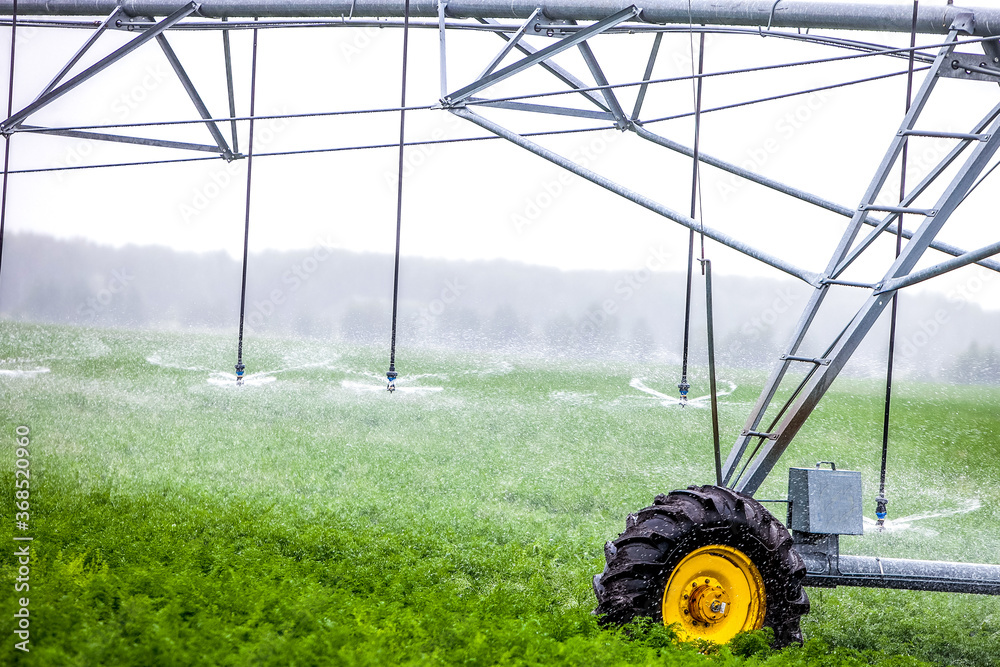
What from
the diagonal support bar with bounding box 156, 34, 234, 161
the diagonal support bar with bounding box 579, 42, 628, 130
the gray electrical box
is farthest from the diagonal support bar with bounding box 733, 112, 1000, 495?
the diagonal support bar with bounding box 156, 34, 234, 161

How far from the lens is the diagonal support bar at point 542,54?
270 inches

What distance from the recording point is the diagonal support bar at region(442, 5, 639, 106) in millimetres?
6863

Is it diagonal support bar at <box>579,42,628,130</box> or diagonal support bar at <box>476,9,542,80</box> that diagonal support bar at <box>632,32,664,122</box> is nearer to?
diagonal support bar at <box>579,42,628,130</box>

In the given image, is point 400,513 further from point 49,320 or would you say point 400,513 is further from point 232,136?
point 49,320

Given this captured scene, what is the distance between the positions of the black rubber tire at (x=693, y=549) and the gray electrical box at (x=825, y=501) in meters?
0.49

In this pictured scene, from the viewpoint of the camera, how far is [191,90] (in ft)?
30.1

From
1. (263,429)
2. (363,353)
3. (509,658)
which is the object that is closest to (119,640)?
(509,658)

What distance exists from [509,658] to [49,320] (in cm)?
2163

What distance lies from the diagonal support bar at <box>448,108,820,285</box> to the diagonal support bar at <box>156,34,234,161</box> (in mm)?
3120

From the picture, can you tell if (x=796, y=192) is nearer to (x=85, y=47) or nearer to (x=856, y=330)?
(x=856, y=330)

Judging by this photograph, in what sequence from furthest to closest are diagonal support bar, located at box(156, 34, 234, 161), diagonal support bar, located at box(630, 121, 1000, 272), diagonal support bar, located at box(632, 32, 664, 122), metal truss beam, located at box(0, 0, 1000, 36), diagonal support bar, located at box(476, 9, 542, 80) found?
diagonal support bar, located at box(156, 34, 234, 161)
diagonal support bar, located at box(632, 32, 664, 122)
diagonal support bar, located at box(630, 121, 1000, 272)
diagonal support bar, located at box(476, 9, 542, 80)
metal truss beam, located at box(0, 0, 1000, 36)

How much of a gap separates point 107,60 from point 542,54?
4458mm

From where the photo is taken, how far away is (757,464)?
19.8 feet

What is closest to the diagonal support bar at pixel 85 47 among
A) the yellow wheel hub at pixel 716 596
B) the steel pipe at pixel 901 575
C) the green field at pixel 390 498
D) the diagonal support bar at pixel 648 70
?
the green field at pixel 390 498
